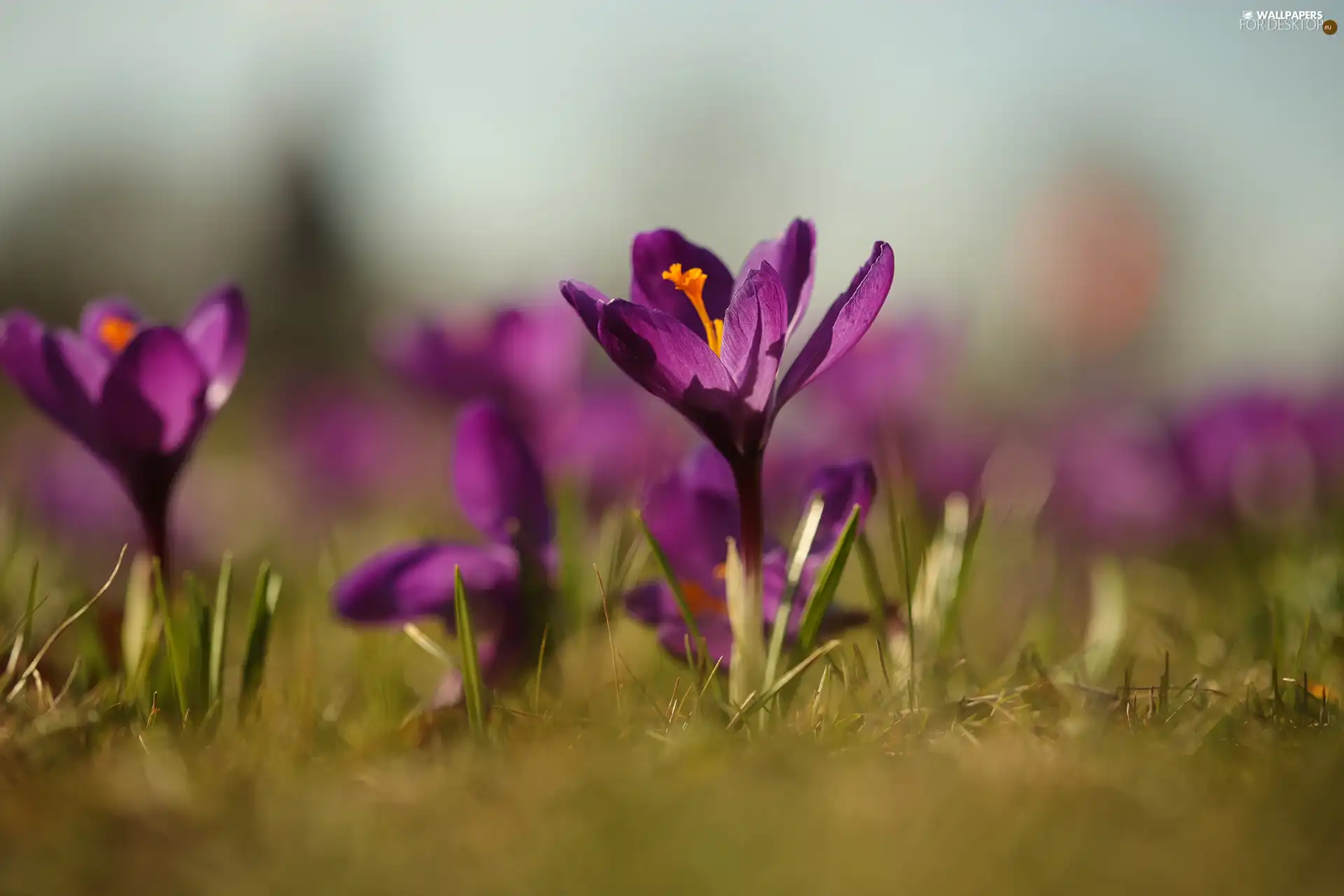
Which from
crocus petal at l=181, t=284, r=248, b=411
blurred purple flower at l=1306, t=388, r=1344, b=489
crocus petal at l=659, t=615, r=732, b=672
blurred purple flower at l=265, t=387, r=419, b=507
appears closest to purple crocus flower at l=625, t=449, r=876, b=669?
crocus petal at l=659, t=615, r=732, b=672

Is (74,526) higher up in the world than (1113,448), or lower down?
lower down

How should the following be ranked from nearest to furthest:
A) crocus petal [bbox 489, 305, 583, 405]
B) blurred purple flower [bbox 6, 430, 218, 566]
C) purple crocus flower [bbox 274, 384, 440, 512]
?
crocus petal [bbox 489, 305, 583, 405], blurred purple flower [bbox 6, 430, 218, 566], purple crocus flower [bbox 274, 384, 440, 512]

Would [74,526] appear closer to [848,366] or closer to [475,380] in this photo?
[475,380]

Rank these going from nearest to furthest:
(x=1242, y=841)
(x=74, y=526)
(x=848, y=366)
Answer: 1. (x=1242, y=841)
2. (x=848, y=366)
3. (x=74, y=526)

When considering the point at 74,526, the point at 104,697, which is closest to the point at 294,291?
the point at 74,526

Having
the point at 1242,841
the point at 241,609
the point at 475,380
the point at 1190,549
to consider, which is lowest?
the point at 241,609

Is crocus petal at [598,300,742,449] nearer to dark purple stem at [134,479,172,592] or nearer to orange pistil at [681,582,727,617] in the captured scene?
orange pistil at [681,582,727,617]

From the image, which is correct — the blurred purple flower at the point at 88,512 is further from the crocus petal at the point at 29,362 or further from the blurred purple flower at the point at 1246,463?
the blurred purple flower at the point at 1246,463

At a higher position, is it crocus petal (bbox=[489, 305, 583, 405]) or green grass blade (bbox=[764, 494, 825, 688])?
crocus petal (bbox=[489, 305, 583, 405])
